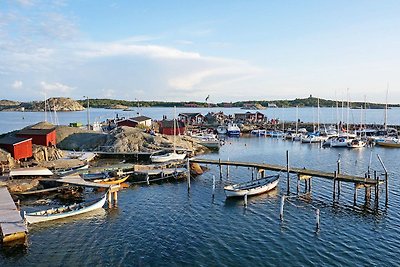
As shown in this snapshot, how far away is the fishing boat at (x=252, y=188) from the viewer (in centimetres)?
3747

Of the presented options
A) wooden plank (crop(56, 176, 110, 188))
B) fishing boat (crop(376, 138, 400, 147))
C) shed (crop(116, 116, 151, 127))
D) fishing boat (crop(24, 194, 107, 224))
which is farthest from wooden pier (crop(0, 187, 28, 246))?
fishing boat (crop(376, 138, 400, 147))

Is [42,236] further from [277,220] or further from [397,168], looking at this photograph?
[397,168]

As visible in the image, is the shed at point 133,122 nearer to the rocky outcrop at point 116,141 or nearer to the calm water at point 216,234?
the rocky outcrop at point 116,141

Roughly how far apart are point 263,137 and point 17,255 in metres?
83.2

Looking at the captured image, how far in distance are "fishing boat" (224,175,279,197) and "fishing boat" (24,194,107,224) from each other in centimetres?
1246

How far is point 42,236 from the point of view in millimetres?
27531

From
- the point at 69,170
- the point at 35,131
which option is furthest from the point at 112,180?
the point at 35,131

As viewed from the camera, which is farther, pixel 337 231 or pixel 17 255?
pixel 337 231

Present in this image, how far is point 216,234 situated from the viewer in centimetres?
2839

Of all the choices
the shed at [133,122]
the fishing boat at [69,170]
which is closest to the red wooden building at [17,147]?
the fishing boat at [69,170]

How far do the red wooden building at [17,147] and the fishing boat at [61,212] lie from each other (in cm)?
2110

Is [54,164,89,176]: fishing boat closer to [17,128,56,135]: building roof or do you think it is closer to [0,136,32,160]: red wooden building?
[0,136,32,160]: red wooden building

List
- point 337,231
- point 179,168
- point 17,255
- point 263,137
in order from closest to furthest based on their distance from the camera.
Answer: point 17,255, point 337,231, point 179,168, point 263,137

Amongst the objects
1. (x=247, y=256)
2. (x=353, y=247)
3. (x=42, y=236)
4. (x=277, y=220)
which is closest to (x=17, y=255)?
(x=42, y=236)
